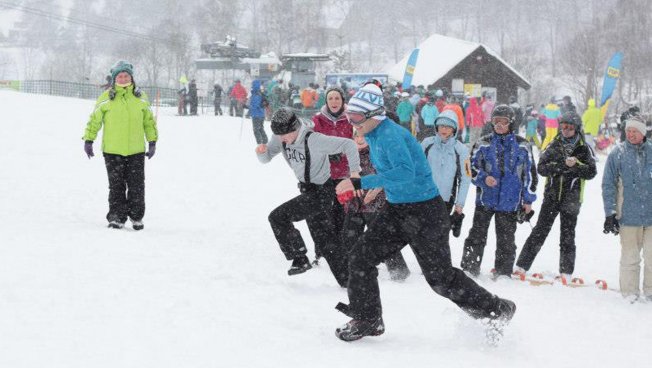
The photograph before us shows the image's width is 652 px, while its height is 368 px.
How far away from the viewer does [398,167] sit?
14.4 feet

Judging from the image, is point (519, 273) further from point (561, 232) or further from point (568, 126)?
point (568, 126)

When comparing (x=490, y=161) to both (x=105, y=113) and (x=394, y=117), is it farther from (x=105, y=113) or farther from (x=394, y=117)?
(x=105, y=113)

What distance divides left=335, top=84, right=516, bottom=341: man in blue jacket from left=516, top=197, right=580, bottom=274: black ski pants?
2737 millimetres

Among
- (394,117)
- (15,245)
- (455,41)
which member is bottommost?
(15,245)

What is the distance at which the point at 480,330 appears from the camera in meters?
4.68

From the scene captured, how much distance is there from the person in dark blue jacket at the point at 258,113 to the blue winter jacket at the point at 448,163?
38.3 ft

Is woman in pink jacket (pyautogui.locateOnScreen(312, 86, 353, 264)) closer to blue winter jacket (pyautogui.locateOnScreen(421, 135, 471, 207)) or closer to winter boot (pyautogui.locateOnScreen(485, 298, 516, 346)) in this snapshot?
blue winter jacket (pyautogui.locateOnScreen(421, 135, 471, 207))

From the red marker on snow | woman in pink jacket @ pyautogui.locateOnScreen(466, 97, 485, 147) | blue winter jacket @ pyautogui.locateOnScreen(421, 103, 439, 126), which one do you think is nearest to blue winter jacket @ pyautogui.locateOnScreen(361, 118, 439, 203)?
the red marker on snow

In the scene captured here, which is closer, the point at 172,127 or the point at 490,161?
the point at 490,161

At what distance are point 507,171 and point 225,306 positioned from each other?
3.24 meters

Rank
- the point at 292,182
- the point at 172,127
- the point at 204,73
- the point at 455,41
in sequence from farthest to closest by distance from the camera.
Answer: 1. the point at 204,73
2. the point at 455,41
3. the point at 172,127
4. the point at 292,182

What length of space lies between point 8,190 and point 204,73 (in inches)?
3273

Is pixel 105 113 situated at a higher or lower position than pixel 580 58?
lower

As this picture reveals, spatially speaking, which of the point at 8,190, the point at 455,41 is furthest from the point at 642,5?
the point at 8,190
